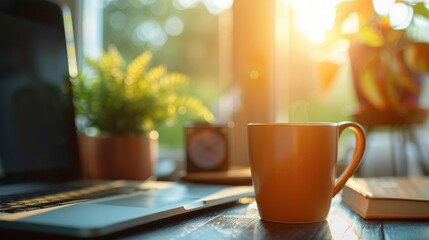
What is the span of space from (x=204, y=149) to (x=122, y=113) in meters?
0.22

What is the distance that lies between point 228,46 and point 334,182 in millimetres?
1032

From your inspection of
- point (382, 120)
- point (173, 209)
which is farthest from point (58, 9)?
point (382, 120)

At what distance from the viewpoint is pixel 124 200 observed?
0.63 meters

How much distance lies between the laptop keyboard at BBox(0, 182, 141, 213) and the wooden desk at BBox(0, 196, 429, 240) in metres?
0.08

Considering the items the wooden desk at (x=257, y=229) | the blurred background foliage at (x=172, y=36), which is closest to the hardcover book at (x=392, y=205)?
the wooden desk at (x=257, y=229)

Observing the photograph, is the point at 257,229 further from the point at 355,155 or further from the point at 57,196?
the point at 57,196

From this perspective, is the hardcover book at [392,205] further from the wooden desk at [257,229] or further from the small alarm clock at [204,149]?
the small alarm clock at [204,149]

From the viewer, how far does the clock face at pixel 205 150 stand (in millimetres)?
994

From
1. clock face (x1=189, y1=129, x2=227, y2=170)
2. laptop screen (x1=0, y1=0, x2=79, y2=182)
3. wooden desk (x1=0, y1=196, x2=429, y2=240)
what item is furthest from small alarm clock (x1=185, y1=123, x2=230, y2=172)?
wooden desk (x1=0, y1=196, x2=429, y2=240)

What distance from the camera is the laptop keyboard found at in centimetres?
55

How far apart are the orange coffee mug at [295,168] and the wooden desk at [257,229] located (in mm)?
18

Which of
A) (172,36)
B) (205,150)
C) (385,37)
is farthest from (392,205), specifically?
(172,36)

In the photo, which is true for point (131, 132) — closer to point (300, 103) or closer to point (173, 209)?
point (173, 209)

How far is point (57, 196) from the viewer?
2.17 feet
